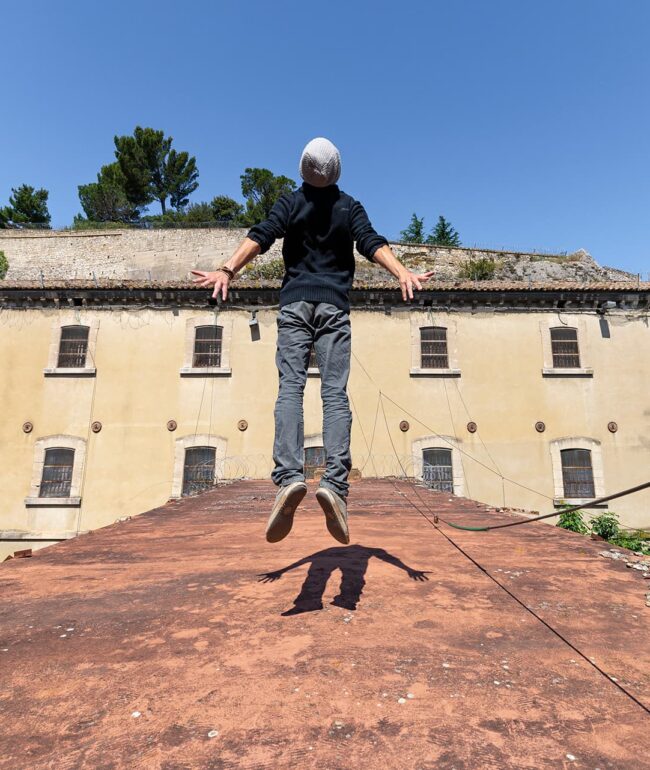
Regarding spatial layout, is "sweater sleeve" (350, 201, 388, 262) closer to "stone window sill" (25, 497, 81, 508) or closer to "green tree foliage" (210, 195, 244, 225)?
"stone window sill" (25, 497, 81, 508)

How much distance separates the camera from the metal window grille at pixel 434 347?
1405 cm

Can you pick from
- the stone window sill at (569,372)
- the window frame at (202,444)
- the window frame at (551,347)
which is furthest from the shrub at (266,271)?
the stone window sill at (569,372)

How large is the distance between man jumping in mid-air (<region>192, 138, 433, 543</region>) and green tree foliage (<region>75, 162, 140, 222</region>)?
165 ft

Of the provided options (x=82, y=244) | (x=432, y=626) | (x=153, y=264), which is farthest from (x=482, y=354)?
(x=82, y=244)

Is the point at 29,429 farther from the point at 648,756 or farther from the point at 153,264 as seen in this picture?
the point at 153,264

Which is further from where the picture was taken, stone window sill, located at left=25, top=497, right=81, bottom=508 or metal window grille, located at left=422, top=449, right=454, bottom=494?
metal window grille, located at left=422, top=449, right=454, bottom=494

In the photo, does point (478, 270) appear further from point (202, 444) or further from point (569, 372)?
point (202, 444)

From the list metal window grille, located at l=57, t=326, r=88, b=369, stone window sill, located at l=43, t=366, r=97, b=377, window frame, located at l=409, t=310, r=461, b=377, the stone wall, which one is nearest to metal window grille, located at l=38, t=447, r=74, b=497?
stone window sill, located at l=43, t=366, r=97, b=377

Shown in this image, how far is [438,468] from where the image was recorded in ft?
44.1

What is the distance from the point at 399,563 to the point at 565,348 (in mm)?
13295

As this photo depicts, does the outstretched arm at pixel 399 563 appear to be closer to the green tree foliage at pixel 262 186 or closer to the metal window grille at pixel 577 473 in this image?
the metal window grille at pixel 577 473

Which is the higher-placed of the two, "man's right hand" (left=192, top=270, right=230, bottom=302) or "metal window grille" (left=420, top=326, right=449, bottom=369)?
"metal window grille" (left=420, top=326, right=449, bottom=369)

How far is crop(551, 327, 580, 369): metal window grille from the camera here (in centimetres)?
1397

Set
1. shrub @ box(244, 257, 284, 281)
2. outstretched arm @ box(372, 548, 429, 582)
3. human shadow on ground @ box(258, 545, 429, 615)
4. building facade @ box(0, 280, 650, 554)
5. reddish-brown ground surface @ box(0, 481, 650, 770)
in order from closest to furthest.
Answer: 1. reddish-brown ground surface @ box(0, 481, 650, 770)
2. human shadow on ground @ box(258, 545, 429, 615)
3. outstretched arm @ box(372, 548, 429, 582)
4. building facade @ box(0, 280, 650, 554)
5. shrub @ box(244, 257, 284, 281)
